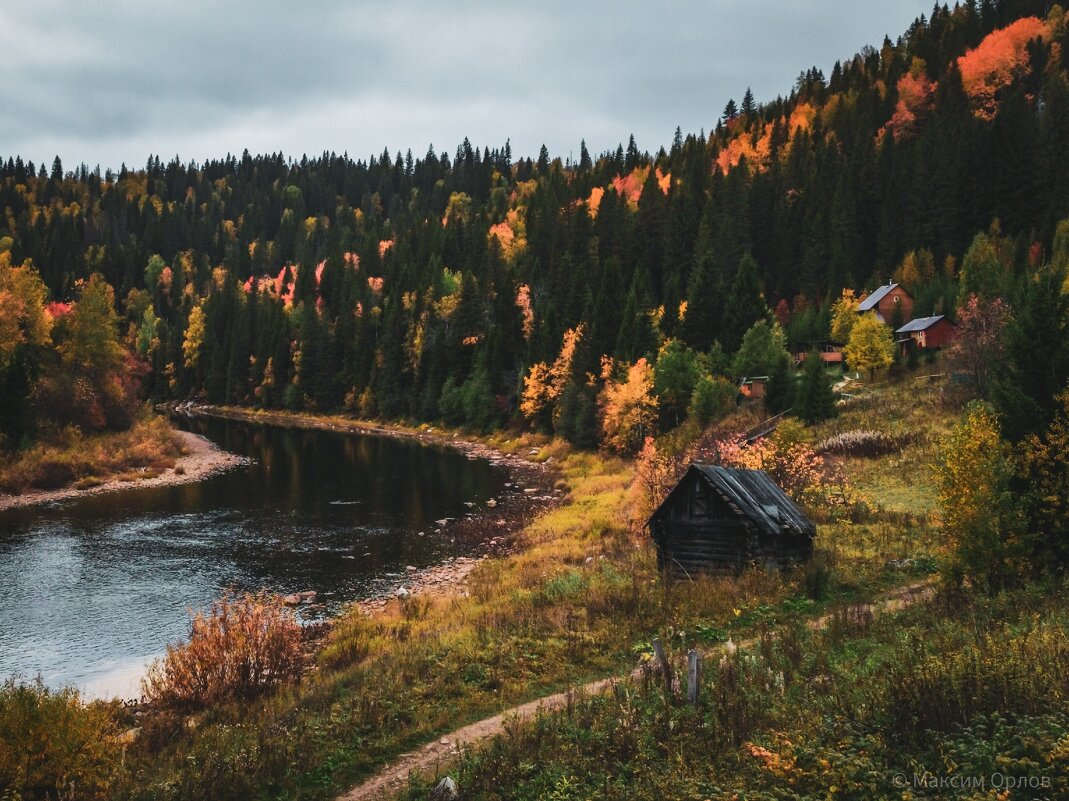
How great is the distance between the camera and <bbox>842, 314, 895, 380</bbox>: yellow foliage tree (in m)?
67.3

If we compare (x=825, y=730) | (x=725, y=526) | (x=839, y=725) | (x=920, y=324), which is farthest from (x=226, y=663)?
(x=920, y=324)

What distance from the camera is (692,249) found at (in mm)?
113125

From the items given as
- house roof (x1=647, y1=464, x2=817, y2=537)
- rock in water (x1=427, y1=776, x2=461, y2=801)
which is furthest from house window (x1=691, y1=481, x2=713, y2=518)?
rock in water (x1=427, y1=776, x2=461, y2=801)

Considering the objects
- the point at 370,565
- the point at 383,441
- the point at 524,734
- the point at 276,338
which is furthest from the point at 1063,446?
the point at 276,338

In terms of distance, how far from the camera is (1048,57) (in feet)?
459

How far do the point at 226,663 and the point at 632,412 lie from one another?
4745cm

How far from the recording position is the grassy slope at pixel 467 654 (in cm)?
1278

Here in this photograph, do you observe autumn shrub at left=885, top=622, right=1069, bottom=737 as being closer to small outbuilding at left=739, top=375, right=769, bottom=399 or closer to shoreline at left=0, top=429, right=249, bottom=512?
shoreline at left=0, top=429, right=249, bottom=512

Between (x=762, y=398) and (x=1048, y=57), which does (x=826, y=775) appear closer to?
(x=762, y=398)

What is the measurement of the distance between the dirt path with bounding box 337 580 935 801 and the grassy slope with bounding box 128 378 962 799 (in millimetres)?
346

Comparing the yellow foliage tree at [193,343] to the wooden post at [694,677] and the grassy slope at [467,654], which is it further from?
the wooden post at [694,677]

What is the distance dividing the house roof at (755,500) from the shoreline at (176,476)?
43.3m

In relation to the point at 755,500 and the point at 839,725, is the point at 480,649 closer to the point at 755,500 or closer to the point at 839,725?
the point at 839,725

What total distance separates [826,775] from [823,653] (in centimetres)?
661
